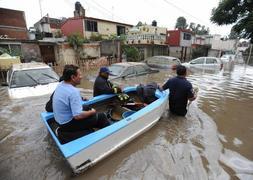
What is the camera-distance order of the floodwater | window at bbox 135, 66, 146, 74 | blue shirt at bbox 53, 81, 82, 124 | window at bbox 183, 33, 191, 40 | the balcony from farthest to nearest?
window at bbox 183, 33, 191, 40
the balcony
window at bbox 135, 66, 146, 74
the floodwater
blue shirt at bbox 53, 81, 82, 124

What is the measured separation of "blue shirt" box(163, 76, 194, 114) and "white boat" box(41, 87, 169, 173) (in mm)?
365

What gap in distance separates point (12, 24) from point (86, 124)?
2021cm

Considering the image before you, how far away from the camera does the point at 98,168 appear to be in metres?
3.05

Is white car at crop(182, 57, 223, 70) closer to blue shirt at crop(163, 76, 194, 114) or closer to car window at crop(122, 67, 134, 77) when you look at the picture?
car window at crop(122, 67, 134, 77)

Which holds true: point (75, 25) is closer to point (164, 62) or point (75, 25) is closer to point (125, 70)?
point (164, 62)

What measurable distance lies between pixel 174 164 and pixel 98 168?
1393mm

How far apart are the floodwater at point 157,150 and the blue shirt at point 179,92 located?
0.42 metres

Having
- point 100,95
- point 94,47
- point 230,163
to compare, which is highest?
point 94,47

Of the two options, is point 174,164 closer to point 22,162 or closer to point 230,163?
point 230,163

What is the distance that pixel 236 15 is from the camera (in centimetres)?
1543

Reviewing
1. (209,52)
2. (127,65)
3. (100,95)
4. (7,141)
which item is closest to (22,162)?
(7,141)

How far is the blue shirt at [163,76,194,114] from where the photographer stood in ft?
14.8

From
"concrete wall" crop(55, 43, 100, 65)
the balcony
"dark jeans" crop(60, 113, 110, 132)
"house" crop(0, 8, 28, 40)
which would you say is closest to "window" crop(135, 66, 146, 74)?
"dark jeans" crop(60, 113, 110, 132)

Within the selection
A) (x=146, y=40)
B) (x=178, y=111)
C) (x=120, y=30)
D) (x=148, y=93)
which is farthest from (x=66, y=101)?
(x=120, y=30)
